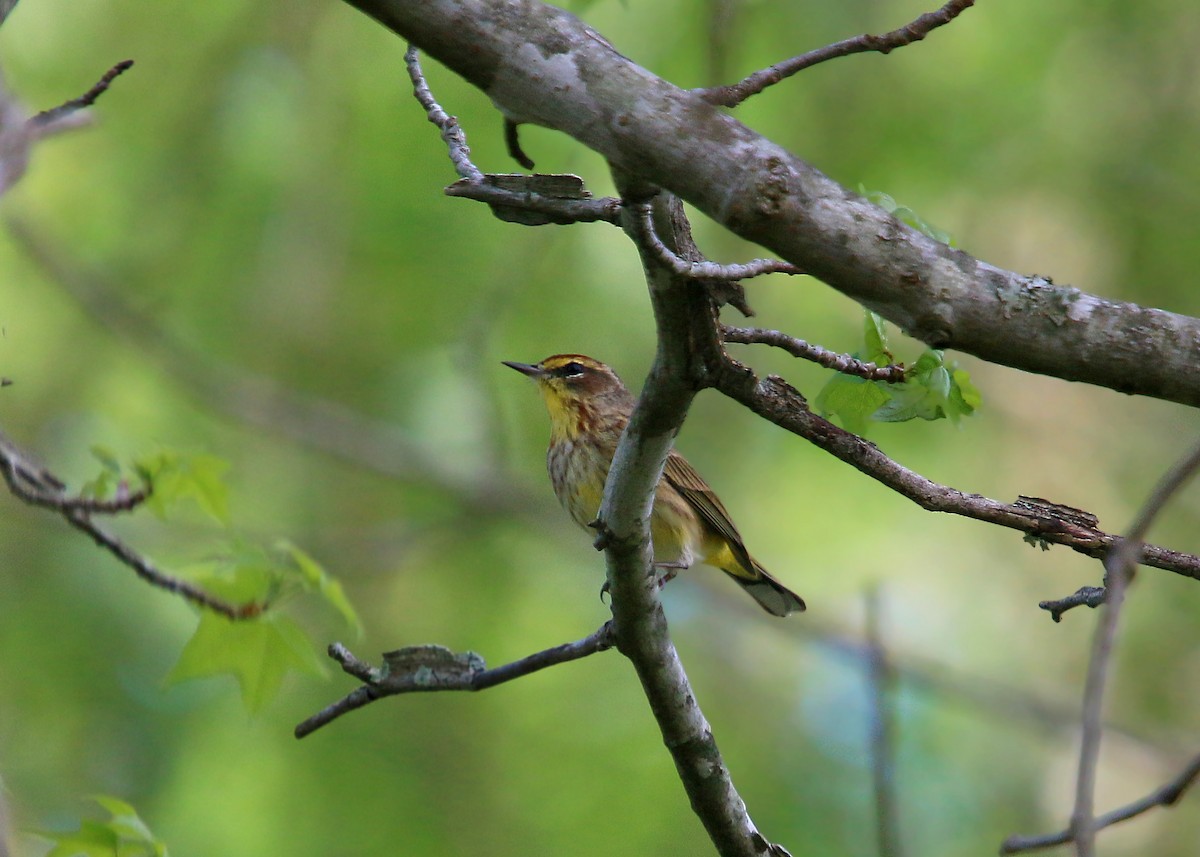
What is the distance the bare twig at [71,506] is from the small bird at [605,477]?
8.43ft

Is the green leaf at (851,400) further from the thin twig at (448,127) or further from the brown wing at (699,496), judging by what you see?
the brown wing at (699,496)

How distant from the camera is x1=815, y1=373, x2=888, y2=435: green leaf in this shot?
10.4 feet

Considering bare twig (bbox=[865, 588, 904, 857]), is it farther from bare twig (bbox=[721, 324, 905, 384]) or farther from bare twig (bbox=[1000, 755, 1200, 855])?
bare twig (bbox=[1000, 755, 1200, 855])

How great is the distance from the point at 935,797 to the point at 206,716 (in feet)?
19.7

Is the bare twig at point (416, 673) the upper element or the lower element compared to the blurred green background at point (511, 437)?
upper

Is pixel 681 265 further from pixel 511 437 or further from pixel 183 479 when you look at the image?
pixel 511 437

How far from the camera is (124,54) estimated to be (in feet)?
30.0

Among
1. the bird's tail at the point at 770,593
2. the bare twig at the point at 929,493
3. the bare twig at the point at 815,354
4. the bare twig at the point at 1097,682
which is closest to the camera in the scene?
the bare twig at the point at 1097,682

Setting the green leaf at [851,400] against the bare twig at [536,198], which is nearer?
the bare twig at [536,198]

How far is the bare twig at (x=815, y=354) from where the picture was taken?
2.72 meters

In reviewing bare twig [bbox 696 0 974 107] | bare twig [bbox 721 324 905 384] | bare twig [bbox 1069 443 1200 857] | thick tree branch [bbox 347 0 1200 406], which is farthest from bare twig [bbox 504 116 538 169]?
bare twig [bbox 1069 443 1200 857]

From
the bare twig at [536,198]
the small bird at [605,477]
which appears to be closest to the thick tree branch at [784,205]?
the bare twig at [536,198]

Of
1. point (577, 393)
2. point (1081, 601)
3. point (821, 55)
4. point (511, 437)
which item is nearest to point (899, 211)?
point (821, 55)

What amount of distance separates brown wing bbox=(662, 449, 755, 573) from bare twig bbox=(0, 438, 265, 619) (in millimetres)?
2947
